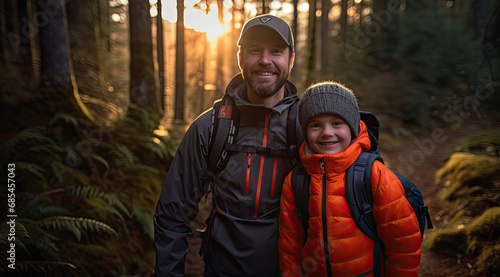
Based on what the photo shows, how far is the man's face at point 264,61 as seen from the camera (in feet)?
7.66

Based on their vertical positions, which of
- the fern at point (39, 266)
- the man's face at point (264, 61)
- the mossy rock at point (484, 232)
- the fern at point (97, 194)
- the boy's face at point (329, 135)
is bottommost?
the fern at point (39, 266)

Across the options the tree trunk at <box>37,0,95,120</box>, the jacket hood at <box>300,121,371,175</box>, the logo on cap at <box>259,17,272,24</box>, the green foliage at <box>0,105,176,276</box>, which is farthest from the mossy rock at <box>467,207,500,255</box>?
the tree trunk at <box>37,0,95,120</box>

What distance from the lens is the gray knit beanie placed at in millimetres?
2092

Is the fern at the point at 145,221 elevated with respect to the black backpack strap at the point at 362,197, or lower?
lower

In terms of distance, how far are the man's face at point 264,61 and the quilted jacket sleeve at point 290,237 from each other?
2.86 feet

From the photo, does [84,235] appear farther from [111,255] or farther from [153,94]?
[153,94]

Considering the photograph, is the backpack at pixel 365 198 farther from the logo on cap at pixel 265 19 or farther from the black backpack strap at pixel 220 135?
the logo on cap at pixel 265 19

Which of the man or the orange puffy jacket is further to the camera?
the man

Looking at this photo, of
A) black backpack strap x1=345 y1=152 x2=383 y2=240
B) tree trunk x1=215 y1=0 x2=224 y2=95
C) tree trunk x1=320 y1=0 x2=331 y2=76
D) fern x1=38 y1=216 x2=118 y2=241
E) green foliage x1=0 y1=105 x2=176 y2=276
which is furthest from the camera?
tree trunk x1=215 y1=0 x2=224 y2=95

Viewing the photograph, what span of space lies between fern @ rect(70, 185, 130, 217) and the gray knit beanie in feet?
11.5

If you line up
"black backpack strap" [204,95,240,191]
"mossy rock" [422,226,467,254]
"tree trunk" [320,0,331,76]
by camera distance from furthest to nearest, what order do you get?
"tree trunk" [320,0,331,76] → "mossy rock" [422,226,467,254] → "black backpack strap" [204,95,240,191]

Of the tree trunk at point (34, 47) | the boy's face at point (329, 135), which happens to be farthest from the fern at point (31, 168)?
the boy's face at point (329, 135)

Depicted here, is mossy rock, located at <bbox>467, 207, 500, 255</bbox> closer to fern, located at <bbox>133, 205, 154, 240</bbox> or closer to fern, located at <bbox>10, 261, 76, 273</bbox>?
fern, located at <bbox>133, 205, 154, 240</bbox>

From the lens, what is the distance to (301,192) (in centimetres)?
211
